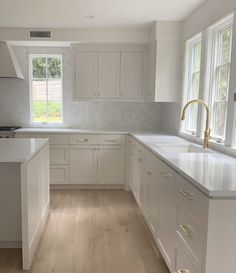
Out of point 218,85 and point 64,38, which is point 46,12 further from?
point 218,85

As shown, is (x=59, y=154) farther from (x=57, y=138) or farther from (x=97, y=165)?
(x=97, y=165)

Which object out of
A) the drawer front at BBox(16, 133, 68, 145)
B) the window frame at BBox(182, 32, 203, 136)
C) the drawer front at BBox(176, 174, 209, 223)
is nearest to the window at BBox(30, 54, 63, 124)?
the drawer front at BBox(16, 133, 68, 145)

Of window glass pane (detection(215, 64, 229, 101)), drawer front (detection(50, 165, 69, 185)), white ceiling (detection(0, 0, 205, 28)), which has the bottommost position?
drawer front (detection(50, 165, 69, 185))

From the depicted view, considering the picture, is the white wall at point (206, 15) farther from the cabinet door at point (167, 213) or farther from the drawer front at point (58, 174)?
the drawer front at point (58, 174)

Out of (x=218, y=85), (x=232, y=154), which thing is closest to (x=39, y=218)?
(x=232, y=154)

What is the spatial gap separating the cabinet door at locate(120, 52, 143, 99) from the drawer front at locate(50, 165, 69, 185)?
1.51m

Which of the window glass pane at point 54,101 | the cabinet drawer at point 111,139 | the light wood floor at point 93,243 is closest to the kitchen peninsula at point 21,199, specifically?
the light wood floor at point 93,243

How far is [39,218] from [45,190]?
491mm

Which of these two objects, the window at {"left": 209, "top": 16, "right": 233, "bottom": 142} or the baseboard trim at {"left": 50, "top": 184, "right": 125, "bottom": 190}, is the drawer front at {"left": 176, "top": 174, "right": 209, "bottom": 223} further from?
the baseboard trim at {"left": 50, "top": 184, "right": 125, "bottom": 190}

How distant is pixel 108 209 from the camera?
3.75 meters

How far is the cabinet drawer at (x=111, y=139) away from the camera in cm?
450

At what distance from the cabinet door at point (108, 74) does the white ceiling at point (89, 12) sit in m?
0.51

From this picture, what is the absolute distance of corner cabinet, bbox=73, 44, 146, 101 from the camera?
15.1ft

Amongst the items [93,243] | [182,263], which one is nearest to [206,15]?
[182,263]
